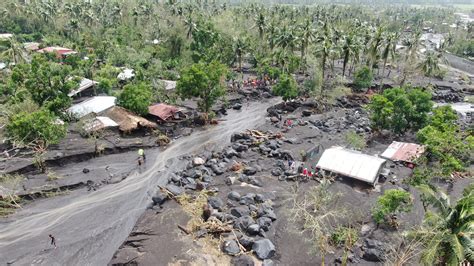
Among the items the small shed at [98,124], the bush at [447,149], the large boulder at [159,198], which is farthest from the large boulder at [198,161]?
the bush at [447,149]

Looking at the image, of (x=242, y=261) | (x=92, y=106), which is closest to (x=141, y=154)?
(x=92, y=106)

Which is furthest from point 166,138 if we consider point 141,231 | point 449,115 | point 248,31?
point 248,31

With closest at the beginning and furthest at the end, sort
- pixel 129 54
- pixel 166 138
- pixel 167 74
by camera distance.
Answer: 1. pixel 166 138
2. pixel 167 74
3. pixel 129 54

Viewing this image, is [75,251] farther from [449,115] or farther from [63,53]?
[63,53]

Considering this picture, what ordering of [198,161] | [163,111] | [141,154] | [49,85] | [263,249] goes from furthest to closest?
[163,111] → [49,85] → [141,154] → [198,161] → [263,249]

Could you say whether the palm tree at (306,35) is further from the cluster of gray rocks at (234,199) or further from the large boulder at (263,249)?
the large boulder at (263,249)

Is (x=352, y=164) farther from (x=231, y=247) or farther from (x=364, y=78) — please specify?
(x=364, y=78)
